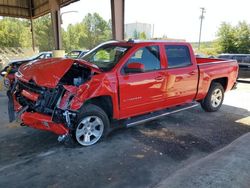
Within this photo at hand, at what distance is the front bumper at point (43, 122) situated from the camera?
4281 millimetres

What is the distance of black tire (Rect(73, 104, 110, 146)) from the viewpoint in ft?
14.8

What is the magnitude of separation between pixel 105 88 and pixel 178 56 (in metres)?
2.18

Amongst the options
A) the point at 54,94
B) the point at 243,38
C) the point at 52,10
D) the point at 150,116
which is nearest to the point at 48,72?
the point at 54,94

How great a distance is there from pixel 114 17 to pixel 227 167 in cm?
823

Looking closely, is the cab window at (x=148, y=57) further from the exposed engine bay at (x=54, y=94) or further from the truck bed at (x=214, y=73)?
the truck bed at (x=214, y=73)

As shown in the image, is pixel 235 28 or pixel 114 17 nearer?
pixel 114 17

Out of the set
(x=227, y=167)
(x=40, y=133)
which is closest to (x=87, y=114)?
(x=40, y=133)

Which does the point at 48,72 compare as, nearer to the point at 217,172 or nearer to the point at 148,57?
the point at 148,57

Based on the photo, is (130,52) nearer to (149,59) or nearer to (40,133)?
(149,59)

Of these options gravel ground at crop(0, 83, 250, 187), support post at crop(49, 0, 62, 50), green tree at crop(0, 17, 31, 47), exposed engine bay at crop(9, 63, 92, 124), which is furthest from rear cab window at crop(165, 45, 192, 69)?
green tree at crop(0, 17, 31, 47)

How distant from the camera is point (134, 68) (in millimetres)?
4820

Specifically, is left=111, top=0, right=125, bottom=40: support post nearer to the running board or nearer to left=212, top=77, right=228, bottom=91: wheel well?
left=212, top=77, right=228, bottom=91: wheel well

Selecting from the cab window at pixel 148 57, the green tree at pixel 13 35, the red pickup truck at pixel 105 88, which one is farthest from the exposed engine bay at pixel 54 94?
the green tree at pixel 13 35

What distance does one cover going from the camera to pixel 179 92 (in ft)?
19.5
